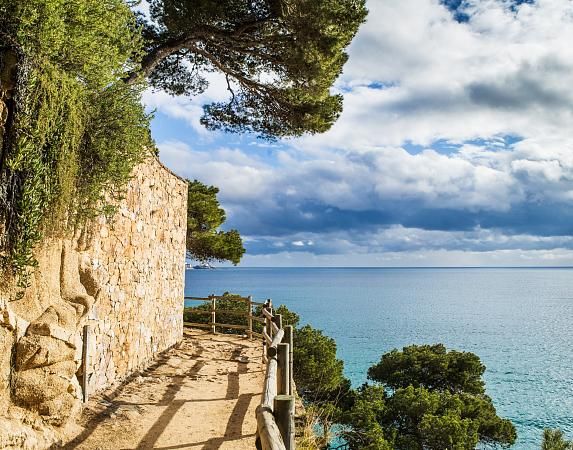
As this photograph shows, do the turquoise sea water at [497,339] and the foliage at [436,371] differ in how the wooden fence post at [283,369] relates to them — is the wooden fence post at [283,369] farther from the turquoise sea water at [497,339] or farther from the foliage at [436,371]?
the turquoise sea water at [497,339]

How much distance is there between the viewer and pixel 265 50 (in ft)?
35.7

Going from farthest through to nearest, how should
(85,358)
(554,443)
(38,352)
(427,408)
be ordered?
(554,443), (427,408), (85,358), (38,352)

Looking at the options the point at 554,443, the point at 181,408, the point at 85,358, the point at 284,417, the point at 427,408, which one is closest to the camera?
the point at 284,417

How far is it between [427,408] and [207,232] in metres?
12.8

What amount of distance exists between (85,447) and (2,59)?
14.5 ft

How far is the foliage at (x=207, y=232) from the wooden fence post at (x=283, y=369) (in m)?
14.1

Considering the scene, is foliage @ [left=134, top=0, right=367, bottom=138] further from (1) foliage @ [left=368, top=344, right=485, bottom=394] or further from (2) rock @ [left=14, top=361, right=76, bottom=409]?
(1) foliage @ [left=368, top=344, right=485, bottom=394]

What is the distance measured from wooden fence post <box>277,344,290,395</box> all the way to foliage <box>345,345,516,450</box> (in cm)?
1291

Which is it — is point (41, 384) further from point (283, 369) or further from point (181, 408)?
point (283, 369)

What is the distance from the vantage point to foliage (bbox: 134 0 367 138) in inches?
383

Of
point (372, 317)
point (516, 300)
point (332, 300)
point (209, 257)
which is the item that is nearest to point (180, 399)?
point (209, 257)

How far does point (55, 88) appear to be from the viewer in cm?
516

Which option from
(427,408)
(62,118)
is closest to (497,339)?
(427,408)

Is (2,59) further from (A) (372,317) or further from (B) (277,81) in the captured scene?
(A) (372,317)
